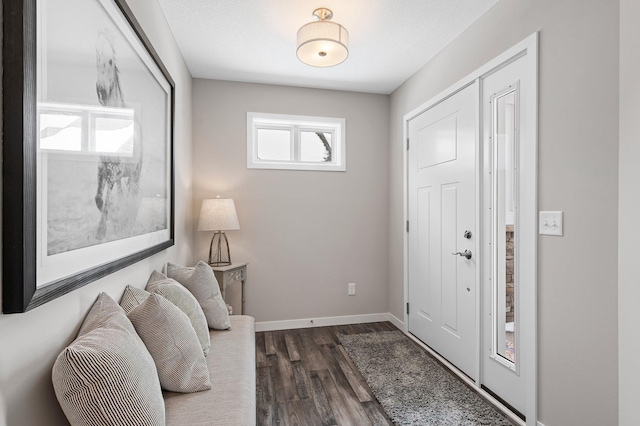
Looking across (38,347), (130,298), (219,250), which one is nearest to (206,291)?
(130,298)

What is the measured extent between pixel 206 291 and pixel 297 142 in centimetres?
201

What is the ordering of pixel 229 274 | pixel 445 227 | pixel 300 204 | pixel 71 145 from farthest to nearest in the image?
pixel 300 204, pixel 229 274, pixel 445 227, pixel 71 145

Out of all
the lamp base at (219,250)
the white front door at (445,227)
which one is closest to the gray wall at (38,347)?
the lamp base at (219,250)

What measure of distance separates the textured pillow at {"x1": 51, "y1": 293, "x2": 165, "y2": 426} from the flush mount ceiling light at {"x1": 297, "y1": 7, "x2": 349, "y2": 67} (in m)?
1.87

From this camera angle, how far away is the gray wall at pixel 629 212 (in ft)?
4.30

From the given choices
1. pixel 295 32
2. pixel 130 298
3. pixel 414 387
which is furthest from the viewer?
pixel 295 32

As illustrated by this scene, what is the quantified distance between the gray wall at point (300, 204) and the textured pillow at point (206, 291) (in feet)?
3.79

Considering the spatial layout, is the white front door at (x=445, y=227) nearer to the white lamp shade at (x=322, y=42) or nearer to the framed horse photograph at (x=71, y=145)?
the white lamp shade at (x=322, y=42)

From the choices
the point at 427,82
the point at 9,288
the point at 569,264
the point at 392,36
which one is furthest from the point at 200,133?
the point at 569,264

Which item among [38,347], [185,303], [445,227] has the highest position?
[445,227]

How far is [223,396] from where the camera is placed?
1366mm

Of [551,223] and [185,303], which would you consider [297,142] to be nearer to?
[185,303]

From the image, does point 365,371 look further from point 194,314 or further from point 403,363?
point 194,314

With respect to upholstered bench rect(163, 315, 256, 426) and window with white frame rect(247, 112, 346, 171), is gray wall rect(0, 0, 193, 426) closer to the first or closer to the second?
upholstered bench rect(163, 315, 256, 426)
